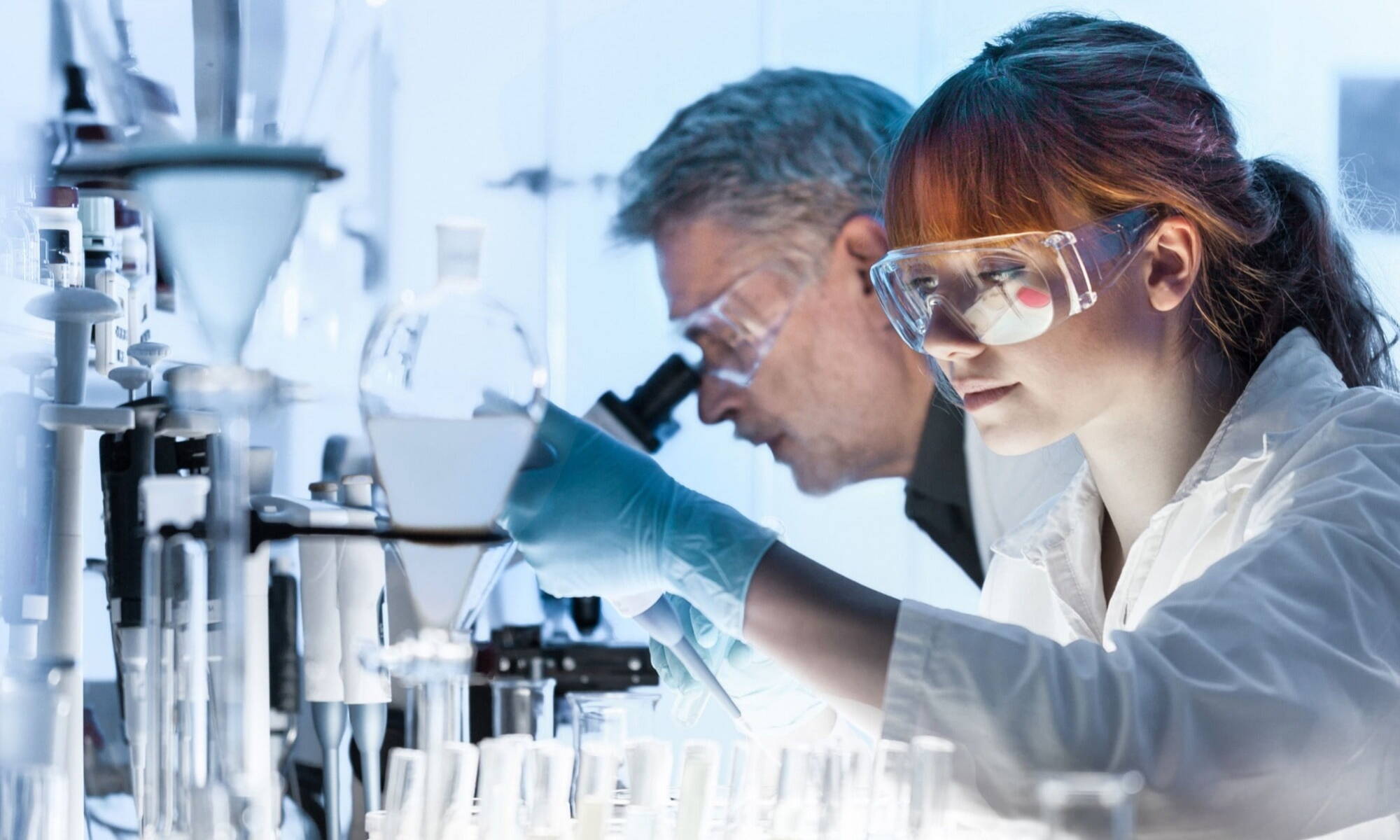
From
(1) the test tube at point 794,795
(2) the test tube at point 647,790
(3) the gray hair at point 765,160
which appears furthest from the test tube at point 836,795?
(3) the gray hair at point 765,160

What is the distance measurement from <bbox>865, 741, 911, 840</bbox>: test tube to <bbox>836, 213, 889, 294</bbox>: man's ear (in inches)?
73.4

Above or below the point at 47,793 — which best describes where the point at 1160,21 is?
above

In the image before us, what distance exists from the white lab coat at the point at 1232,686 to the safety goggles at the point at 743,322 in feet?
5.10

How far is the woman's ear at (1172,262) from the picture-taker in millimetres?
1320

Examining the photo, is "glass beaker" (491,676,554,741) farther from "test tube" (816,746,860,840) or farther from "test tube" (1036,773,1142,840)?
"test tube" (1036,773,1142,840)

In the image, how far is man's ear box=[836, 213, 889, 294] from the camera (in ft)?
8.92

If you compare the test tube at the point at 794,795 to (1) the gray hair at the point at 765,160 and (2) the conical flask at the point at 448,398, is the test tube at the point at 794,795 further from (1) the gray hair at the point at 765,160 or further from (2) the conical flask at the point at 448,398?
(1) the gray hair at the point at 765,160

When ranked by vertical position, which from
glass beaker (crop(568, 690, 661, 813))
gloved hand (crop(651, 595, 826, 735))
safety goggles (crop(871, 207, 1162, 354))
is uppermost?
safety goggles (crop(871, 207, 1162, 354))

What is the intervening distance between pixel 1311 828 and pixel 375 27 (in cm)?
106

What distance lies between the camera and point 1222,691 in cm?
97

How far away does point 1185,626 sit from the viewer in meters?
1.01

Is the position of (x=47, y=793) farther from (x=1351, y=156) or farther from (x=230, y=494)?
(x=1351, y=156)

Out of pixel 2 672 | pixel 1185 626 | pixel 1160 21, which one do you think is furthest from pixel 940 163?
pixel 1160 21

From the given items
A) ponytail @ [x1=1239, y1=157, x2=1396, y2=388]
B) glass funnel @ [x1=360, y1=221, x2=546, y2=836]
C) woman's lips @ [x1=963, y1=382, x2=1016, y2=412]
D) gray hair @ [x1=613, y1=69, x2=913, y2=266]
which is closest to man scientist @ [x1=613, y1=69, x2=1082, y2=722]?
gray hair @ [x1=613, y1=69, x2=913, y2=266]
